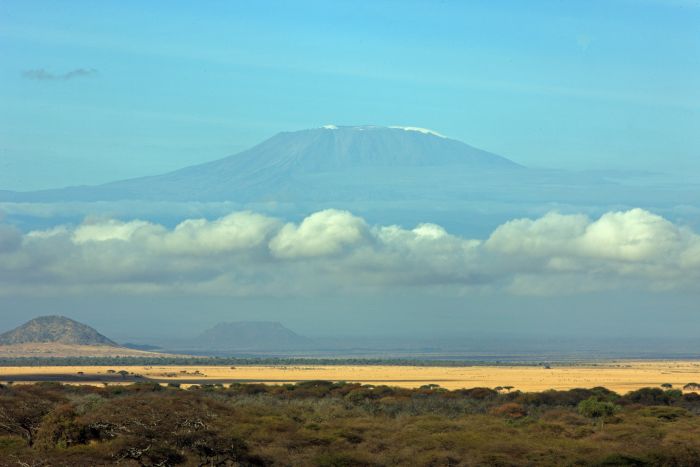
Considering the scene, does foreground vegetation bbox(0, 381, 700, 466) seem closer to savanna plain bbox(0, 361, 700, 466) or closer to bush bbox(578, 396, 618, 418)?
savanna plain bbox(0, 361, 700, 466)

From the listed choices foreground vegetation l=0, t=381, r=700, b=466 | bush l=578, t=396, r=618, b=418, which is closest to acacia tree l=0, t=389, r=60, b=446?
foreground vegetation l=0, t=381, r=700, b=466

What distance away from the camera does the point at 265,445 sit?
4262cm

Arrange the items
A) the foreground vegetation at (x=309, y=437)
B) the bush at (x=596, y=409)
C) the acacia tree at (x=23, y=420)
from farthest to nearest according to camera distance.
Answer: the bush at (x=596, y=409), the acacia tree at (x=23, y=420), the foreground vegetation at (x=309, y=437)

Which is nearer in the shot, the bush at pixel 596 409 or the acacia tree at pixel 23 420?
the acacia tree at pixel 23 420

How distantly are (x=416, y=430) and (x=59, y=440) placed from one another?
1603 centimetres

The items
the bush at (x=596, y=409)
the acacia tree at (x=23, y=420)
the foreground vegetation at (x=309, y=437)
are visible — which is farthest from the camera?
the bush at (x=596, y=409)

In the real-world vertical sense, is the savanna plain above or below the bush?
below

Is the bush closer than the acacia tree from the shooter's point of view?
No

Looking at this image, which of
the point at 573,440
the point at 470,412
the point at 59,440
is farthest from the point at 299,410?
the point at 59,440

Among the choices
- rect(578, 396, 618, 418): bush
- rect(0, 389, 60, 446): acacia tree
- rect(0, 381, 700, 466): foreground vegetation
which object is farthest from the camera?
rect(578, 396, 618, 418): bush

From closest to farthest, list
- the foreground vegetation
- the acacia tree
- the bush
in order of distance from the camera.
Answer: the foreground vegetation, the acacia tree, the bush

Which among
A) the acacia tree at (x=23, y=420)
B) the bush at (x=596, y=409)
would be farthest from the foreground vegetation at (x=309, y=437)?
the bush at (x=596, y=409)

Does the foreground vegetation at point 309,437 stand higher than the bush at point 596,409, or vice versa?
the bush at point 596,409

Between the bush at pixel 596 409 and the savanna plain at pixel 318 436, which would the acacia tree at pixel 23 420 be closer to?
the savanna plain at pixel 318 436
